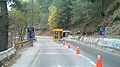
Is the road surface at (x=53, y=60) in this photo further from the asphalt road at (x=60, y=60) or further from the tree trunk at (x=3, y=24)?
the tree trunk at (x=3, y=24)

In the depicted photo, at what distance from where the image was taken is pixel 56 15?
479 feet

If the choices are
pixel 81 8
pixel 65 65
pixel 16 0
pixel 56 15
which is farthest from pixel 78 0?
pixel 65 65

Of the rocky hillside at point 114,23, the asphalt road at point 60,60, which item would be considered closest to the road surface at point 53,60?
the asphalt road at point 60,60

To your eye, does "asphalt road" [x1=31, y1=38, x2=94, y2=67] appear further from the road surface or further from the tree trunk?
the tree trunk

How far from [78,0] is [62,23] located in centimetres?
2492

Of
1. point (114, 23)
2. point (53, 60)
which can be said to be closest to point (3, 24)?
point (53, 60)

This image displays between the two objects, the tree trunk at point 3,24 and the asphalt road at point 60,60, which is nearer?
the asphalt road at point 60,60

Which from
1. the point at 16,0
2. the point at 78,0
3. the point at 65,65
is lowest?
the point at 65,65

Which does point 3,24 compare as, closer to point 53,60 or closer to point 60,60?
point 53,60

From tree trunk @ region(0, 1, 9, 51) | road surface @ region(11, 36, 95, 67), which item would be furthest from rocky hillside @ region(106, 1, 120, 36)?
tree trunk @ region(0, 1, 9, 51)

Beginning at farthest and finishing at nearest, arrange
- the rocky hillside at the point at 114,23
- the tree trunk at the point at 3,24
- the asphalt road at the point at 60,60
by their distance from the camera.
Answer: the rocky hillside at the point at 114,23 < the tree trunk at the point at 3,24 < the asphalt road at the point at 60,60

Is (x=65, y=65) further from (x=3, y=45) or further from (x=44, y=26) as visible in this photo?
(x=44, y=26)

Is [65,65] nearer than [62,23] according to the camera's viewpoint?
Yes

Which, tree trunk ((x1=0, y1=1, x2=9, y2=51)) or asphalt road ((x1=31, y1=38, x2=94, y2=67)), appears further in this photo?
tree trunk ((x1=0, y1=1, x2=9, y2=51))
